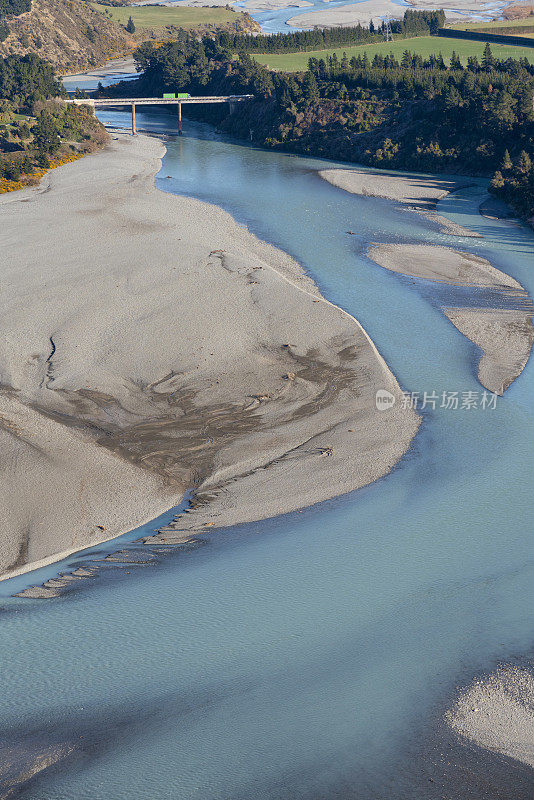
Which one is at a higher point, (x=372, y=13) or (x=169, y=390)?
(x=372, y=13)

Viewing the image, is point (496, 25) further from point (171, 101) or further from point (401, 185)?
point (401, 185)

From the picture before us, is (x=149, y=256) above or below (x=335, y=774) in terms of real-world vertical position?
above

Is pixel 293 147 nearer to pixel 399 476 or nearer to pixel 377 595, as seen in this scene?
pixel 399 476

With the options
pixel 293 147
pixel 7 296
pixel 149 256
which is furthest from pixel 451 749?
pixel 293 147

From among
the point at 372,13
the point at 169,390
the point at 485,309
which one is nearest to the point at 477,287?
the point at 485,309

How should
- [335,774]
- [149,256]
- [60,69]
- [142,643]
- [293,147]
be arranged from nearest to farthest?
[335,774], [142,643], [149,256], [293,147], [60,69]

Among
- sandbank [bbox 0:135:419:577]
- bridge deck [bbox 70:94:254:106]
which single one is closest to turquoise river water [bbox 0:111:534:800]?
sandbank [bbox 0:135:419:577]
